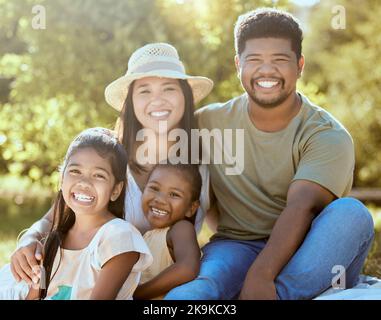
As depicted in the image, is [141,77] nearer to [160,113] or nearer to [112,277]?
[160,113]

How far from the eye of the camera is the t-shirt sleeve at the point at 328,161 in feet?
7.84

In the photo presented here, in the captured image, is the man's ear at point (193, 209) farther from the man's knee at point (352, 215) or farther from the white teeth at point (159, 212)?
the man's knee at point (352, 215)

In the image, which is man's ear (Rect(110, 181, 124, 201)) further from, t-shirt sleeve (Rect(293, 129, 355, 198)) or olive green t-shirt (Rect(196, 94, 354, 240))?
t-shirt sleeve (Rect(293, 129, 355, 198))

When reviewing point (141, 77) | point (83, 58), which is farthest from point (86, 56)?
point (141, 77)

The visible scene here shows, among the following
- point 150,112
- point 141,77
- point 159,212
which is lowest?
point 159,212

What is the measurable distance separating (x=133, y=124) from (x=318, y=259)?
0.92 metres

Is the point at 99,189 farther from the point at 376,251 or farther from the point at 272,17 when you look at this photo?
the point at 376,251

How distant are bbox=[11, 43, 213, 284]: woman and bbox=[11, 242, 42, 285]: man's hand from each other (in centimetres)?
17

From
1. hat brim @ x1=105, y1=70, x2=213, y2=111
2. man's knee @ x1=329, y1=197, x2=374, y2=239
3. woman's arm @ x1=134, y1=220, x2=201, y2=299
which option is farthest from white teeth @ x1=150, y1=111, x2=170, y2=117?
man's knee @ x1=329, y1=197, x2=374, y2=239

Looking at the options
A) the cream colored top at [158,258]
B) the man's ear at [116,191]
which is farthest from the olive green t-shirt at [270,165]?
the man's ear at [116,191]

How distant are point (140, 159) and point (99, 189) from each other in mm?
458

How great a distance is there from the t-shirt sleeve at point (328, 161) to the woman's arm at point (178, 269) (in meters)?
0.43

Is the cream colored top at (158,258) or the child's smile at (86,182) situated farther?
the cream colored top at (158,258)

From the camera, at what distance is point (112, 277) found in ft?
7.07
